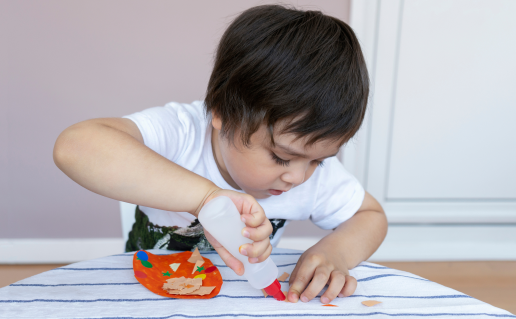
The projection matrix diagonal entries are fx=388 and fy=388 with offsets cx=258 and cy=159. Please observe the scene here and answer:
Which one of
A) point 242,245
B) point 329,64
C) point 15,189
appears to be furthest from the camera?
point 15,189

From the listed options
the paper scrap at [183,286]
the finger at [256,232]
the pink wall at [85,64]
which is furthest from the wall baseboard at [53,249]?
the finger at [256,232]

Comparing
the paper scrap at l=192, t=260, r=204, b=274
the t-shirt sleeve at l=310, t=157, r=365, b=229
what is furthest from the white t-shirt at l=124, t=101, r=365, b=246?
the paper scrap at l=192, t=260, r=204, b=274

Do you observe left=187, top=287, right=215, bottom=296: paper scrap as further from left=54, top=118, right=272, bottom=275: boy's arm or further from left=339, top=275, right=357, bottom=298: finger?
left=339, top=275, right=357, bottom=298: finger

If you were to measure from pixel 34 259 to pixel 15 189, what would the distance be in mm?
266

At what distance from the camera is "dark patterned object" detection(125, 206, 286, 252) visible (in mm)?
737

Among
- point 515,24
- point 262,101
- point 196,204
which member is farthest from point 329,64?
point 515,24

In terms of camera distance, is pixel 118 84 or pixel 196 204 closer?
pixel 196 204

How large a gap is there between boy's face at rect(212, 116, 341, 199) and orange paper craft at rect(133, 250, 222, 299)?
153 millimetres

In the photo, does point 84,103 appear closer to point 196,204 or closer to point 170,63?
point 170,63

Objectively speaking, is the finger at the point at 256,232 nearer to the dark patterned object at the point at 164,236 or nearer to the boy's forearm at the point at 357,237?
the boy's forearm at the point at 357,237

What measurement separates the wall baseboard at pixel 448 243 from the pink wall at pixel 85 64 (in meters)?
0.85

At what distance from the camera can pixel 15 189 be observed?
4.41 ft

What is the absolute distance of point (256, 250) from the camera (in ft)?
1.39

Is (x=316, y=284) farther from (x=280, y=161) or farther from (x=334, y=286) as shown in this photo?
(x=280, y=161)
